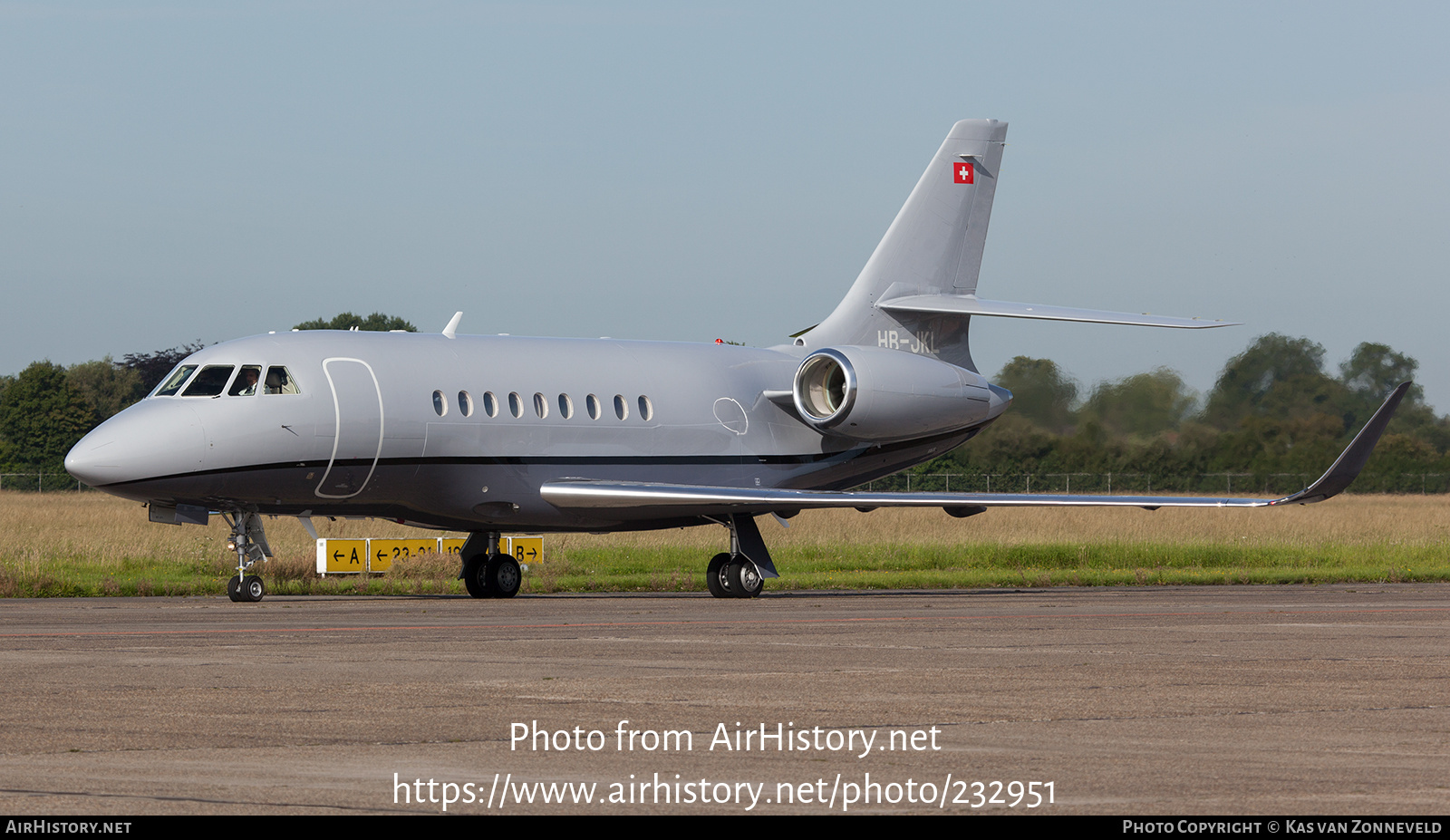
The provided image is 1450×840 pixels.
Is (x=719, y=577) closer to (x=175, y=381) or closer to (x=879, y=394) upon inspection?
(x=879, y=394)

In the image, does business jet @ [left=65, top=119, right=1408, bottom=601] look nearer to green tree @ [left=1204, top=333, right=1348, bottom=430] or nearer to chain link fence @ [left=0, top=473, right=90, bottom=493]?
green tree @ [left=1204, top=333, right=1348, bottom=430]

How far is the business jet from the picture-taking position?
23281 mm

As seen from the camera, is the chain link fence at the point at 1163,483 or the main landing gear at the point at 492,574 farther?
the chain link fence at the point at 1163,483

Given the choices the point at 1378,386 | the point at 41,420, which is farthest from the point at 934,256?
the point at 41,420

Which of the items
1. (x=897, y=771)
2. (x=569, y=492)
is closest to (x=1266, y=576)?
(x=569, y=492)

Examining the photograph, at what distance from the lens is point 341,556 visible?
29.7 meters

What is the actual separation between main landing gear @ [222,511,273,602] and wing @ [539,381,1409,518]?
12.9 feet

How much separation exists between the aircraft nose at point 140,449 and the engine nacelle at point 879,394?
9924mm

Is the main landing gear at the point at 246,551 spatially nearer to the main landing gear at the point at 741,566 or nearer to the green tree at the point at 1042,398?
the main landing gear at the point at 741,566

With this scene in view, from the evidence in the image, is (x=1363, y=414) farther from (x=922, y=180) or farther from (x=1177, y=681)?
(x=1177, y=681)

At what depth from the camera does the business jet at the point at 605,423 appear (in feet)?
76.4

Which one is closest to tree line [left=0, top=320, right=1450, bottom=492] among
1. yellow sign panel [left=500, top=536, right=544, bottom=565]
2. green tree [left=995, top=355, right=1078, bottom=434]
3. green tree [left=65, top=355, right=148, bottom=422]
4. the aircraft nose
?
green tree [left=995, top=355, right=1078, bottom=434]

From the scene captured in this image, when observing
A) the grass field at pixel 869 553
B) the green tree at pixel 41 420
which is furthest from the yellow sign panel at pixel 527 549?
the green tree at pixel 41 420
